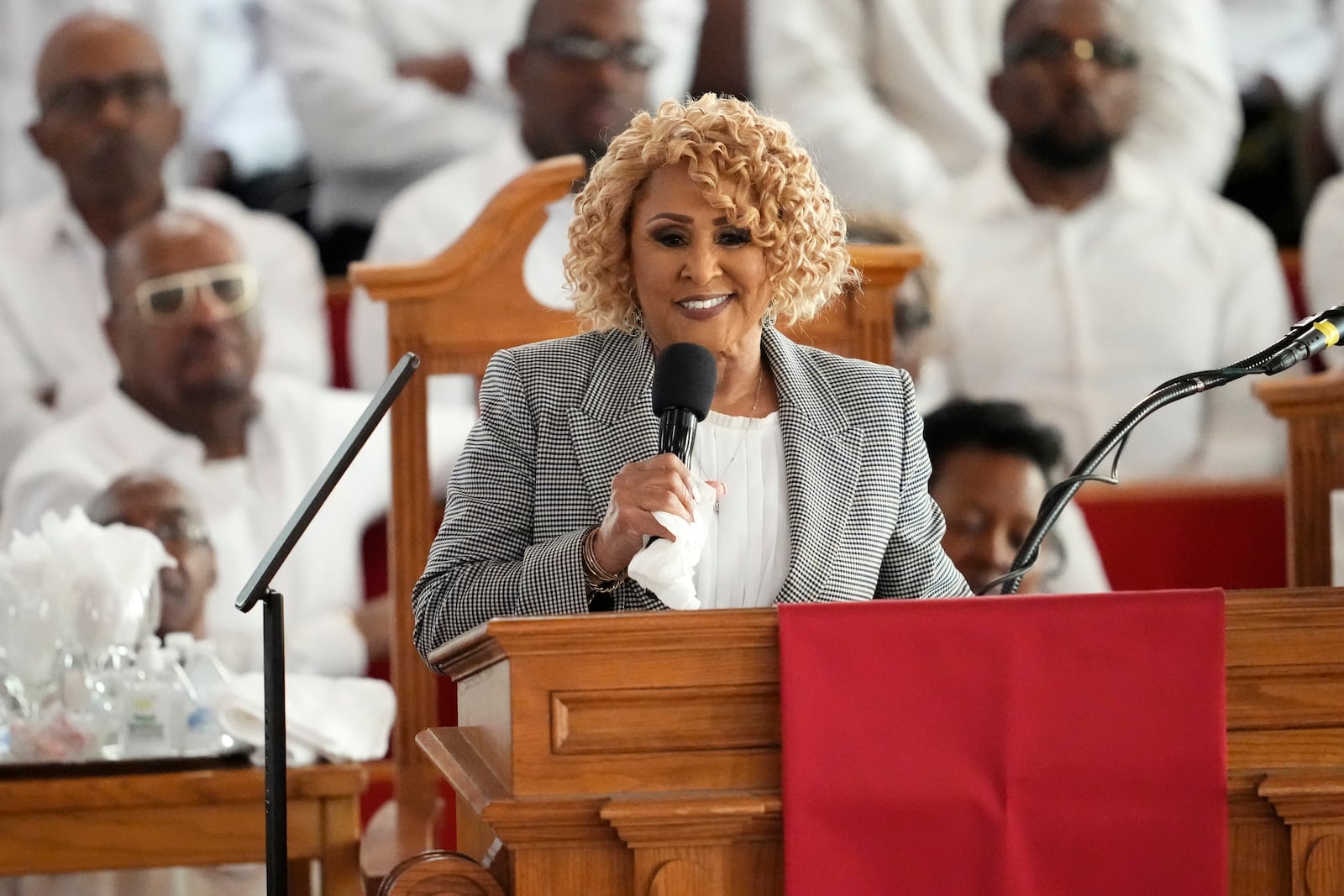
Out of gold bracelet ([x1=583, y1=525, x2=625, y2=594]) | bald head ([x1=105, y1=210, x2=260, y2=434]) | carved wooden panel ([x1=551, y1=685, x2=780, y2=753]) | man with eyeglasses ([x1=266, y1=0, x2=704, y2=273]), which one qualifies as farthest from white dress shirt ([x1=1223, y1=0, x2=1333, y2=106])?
carved wooden panel ([x1=551, y1=685, x2=780, y2=753])

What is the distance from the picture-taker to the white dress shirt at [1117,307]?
13.5 ft

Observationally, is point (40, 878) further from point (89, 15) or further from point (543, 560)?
point (89, 15)

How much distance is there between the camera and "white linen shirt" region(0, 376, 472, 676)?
378cm

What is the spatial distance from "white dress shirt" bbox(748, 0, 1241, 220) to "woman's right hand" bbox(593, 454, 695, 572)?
9.35ft

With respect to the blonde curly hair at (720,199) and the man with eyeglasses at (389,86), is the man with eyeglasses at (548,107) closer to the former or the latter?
the man with eyeglasses at (389,86)

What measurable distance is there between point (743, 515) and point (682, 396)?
30cm

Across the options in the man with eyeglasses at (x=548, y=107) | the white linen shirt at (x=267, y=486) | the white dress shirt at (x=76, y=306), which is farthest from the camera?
the man with eyeglasses at (x=548, y=107)

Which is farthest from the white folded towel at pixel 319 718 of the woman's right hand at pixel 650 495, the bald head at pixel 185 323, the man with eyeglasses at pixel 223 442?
the bald head at pixel 185 323

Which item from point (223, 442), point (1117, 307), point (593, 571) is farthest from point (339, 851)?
point (1117, 307)

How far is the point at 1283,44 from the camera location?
4.39 m

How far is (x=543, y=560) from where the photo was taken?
1572 mm

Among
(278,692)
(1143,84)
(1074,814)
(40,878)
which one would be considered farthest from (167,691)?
(1143,84)

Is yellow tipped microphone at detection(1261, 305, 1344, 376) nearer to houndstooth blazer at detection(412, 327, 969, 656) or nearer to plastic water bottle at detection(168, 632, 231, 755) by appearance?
houndstooth blazer at detection(412, 327, 969, 656)

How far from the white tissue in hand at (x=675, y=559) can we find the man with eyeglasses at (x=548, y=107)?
8.90ft
